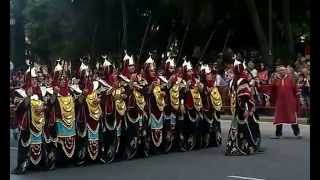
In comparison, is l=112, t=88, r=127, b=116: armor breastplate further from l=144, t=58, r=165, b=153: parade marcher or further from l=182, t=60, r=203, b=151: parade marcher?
l=182, t=60, r=203, b=151: parade marcher

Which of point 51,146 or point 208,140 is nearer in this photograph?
point 51,146

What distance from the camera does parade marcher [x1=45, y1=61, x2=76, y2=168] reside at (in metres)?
8.88

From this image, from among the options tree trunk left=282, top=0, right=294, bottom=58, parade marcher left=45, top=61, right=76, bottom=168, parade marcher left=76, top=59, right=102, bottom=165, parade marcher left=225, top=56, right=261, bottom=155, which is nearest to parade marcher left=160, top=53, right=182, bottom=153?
parade marcher left=225, top=56, right=261, bottom=155

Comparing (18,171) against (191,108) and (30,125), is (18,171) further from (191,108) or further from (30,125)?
(191,108)

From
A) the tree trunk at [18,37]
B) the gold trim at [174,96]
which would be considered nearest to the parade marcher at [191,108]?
the gold trim at [174,96]

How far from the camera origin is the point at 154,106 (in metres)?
10.5

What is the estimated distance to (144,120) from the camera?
10.4 meters

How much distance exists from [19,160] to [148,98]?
265 centimetres

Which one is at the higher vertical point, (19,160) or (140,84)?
(140,84)

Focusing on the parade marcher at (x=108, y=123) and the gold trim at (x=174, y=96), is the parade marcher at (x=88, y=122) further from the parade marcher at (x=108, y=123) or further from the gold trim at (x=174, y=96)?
the gold trim at (x=174, y=96)

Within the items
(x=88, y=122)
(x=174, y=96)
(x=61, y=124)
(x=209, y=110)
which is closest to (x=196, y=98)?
(x=209, y=110)
